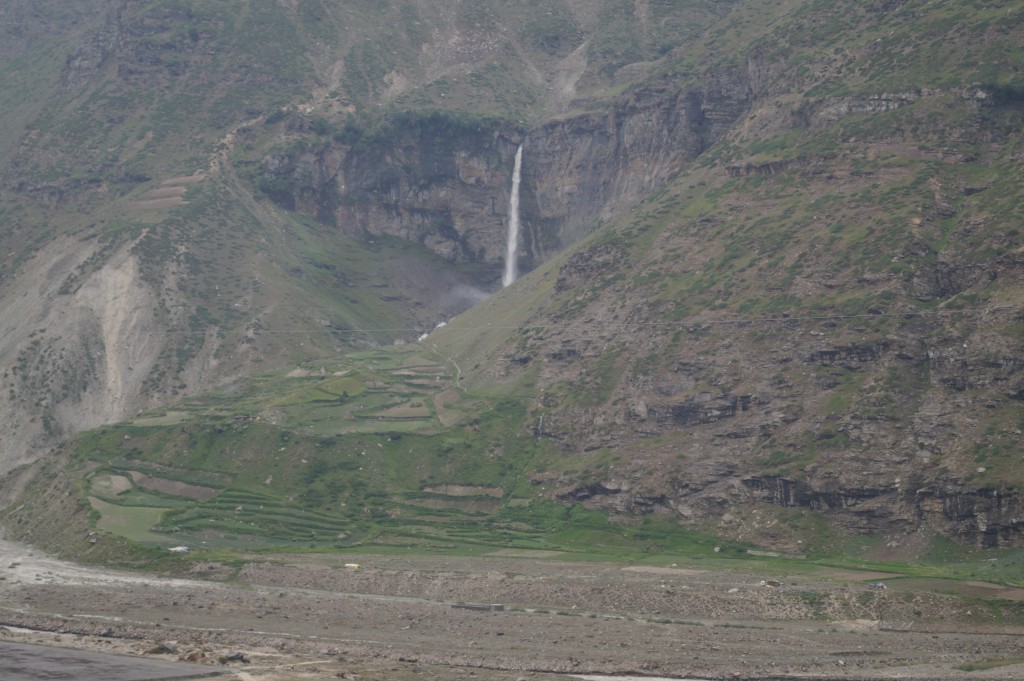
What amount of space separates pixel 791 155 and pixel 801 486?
2304 inches

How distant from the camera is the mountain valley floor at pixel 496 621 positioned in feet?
346

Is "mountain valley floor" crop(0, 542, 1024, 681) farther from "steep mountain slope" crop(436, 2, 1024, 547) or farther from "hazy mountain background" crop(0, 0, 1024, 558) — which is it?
"steep mountain slope" crop(436, 2, 1024, 547)

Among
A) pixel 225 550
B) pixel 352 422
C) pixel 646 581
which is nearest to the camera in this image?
pixel 646 581

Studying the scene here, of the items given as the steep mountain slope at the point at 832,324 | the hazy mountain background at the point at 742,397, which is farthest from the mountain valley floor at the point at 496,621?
the steep mountain slope at the point at 832,324

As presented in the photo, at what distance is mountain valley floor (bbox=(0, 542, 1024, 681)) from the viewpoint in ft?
346

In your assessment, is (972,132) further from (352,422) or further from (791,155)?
(352,422)

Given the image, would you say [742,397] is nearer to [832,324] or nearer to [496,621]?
[832,324]

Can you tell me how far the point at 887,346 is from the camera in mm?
149875

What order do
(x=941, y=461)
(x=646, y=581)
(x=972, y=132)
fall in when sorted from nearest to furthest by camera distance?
(x=646, y=581) < (x=941, y=461) < (x=972, y=132)

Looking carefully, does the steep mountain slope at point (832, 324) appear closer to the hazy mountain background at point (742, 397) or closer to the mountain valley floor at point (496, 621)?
the hazy mountain background at point (742, 397)

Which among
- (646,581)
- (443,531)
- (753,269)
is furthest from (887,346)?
(443,531)

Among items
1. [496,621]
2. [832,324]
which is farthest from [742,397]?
[496,621]

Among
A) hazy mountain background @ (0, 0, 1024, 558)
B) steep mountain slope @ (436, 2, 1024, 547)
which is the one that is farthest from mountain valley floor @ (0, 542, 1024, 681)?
steep mountain slope @ (436, 2, 1024, 547)

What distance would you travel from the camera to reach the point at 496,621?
12100cm
